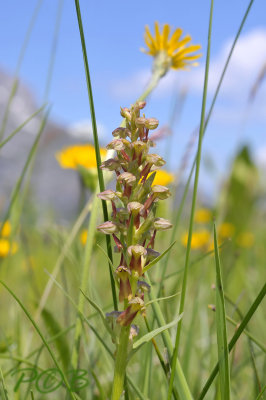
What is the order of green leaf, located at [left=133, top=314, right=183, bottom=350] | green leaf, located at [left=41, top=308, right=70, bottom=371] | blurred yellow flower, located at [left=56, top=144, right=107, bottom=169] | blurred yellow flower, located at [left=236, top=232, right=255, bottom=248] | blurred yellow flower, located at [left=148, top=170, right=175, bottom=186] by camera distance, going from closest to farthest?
green leaf, located at [left=133, top=314, right=183, bottom=350] → green leaf, located at [left=41, top=308, right=70, bottom=371] → blurred yellow flower, located at [left=148, top=170, right=175, bottom=186] → blurred yellow flower, located at [left=56, top=144, right=107, bottom=169] → blurred yellow flower, located at [left=236, top=232, right=255, bottom=248]

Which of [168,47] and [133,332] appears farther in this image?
[168,47]

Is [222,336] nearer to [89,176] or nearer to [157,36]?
[157,36]

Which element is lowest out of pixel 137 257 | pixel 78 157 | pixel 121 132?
pixel 137 257

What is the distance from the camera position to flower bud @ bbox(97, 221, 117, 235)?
0.37m

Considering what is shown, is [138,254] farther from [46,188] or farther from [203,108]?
[46,188]

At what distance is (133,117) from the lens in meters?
0.39

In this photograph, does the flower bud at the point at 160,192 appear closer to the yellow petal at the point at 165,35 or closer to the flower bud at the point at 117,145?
the flower bud at the point at 117,145

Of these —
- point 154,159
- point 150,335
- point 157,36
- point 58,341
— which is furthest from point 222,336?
point 157,36

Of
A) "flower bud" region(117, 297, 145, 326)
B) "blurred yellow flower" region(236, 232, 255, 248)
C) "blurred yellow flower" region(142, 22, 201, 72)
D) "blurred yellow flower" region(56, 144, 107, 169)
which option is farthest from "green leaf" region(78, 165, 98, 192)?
"blurred yellow flower" region(236, 232, 255, 248)

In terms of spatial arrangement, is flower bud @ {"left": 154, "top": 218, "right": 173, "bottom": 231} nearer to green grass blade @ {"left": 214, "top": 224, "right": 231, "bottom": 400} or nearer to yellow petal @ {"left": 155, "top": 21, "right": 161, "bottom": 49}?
green grass blade @ {"left": 214, "top": 224, "right": 231, "bottom": 400}

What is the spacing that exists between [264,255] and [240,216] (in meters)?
0.64

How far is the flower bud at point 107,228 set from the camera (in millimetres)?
368

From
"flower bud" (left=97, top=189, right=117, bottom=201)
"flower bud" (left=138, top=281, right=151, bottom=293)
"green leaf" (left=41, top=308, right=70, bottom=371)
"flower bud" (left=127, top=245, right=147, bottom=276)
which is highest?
"flower bud" (left=97, top=189, right=117, bottom=201)

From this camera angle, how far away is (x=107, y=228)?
0.37 meters
